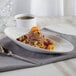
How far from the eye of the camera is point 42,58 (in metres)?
0.69

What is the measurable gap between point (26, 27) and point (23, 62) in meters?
0.31

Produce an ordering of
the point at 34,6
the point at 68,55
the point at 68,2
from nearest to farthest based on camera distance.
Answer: the point at 68,55
the point at 34,6
the point at 68,2

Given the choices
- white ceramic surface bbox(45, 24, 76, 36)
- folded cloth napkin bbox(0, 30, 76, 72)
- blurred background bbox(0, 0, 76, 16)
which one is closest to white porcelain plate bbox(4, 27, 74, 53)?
folded cloth napkin bbox(0, 30, 76, 72)

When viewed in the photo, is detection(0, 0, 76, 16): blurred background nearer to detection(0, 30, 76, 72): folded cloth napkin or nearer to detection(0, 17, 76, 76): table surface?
detection(0, 30, 76, 72): folded cloth napkin

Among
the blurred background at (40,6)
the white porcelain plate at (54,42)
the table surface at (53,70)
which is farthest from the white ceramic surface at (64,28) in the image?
the blurred background at (40,6)

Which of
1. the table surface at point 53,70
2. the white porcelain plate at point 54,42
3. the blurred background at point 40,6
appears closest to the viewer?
the table surface at point 53,70

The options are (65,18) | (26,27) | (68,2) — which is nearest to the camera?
(26,27)

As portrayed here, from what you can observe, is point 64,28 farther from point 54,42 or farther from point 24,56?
point 24,56

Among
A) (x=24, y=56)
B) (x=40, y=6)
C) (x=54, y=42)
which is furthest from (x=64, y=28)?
(x=40, y=6)

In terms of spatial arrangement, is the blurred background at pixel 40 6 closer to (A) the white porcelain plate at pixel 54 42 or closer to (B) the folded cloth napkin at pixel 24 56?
(A) the white porcelain plate at pixel 54 42

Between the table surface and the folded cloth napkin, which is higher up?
the folded cloth napkin

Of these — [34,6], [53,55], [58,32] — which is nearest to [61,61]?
[53,55]

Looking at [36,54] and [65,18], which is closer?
[36,54]

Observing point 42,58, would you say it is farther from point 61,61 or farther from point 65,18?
point 65,18
